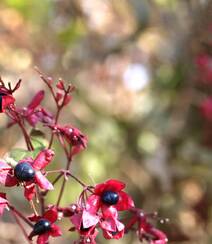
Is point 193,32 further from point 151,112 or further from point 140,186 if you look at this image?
point 140,186

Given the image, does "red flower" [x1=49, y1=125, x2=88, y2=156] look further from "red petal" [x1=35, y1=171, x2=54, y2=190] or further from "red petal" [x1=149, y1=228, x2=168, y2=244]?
"red petal" [x1=149, y1=228, x2=168, y2=244]

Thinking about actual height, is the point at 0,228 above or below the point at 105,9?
below

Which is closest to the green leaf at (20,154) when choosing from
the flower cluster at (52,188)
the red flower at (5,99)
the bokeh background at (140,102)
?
the flower cluster at (52,188)

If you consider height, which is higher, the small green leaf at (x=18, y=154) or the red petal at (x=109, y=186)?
the small green leaf at (x=18, y=154)

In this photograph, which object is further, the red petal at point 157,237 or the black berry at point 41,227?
the red petal at point 157,237

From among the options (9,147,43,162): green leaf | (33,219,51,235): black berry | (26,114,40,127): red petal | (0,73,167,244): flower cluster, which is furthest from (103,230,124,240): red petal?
(26,114,40,127): red petal

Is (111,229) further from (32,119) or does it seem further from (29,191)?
(32,119)

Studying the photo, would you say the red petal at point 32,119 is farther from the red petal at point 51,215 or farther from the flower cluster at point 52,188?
the red petal at point 51,215

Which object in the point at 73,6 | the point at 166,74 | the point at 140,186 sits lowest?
the point at 140,186

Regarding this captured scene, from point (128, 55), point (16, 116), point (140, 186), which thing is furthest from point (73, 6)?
point (16, 116)
